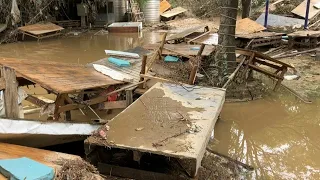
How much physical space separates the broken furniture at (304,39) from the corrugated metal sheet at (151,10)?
40.6 ft

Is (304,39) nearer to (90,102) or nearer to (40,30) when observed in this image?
(90,102)

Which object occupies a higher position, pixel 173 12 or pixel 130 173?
pixel 173 12

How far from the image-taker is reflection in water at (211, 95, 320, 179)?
16.6 ft

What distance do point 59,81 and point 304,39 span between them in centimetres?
1099

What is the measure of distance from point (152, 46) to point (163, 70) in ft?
8.46

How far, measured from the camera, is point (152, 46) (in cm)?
1003

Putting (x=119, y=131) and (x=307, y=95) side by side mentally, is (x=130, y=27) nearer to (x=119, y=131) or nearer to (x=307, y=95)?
(x=307, y=95)

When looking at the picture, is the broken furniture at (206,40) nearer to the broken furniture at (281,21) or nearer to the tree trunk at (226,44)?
the tree trunk at (226,44)

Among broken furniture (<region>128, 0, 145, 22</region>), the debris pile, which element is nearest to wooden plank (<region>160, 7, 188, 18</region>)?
broken furniture (<region>128, 0, 145, 22</region>)

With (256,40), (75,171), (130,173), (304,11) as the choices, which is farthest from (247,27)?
(75,171)

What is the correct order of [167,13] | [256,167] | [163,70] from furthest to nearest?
[167,13] < [163,70] < [256,167]

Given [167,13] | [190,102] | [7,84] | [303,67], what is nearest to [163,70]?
[190,102]

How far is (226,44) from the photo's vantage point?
7.98 m

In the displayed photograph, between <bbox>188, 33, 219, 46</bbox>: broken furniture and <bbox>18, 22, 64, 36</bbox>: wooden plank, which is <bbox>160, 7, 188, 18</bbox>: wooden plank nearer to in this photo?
<bbox>18, 22, 64, 36</bbox>: wooden plank
